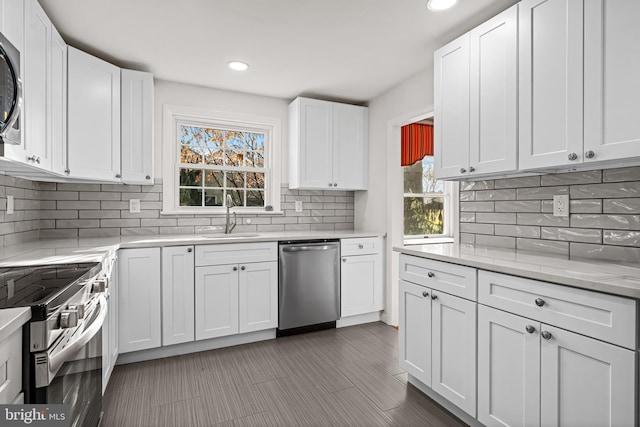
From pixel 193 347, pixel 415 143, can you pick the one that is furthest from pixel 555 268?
pixel 415 143

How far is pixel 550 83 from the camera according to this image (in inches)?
64.9

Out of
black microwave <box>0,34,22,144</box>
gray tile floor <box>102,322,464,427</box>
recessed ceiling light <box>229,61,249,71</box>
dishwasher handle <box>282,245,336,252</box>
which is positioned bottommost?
gray tile floor <box>102,322,464,427</box>

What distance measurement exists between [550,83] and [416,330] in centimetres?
154

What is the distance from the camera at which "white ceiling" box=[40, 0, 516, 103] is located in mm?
2014

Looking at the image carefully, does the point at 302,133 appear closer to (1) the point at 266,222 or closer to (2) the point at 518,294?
(1) the point at 266,222

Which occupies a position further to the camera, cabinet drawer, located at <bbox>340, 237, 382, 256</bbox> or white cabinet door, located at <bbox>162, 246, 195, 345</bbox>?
cabinet drawer, located at <bbox>340, 237, 382, 256</bbox>

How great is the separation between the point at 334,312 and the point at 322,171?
4.68ft

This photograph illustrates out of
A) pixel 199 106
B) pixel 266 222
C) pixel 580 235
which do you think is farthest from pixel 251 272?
pixel 580 235

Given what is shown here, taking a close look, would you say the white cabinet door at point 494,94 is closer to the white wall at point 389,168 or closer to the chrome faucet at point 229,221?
the white wall at point 389,168

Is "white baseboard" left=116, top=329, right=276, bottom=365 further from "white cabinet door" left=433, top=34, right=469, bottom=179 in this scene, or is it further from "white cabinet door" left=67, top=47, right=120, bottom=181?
"white cabinet door" left=433, top=34, right=469, bottom=179

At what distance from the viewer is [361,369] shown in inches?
97.0

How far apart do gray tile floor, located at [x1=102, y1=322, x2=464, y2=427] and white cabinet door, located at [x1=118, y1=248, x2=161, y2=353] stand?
0.21 meters

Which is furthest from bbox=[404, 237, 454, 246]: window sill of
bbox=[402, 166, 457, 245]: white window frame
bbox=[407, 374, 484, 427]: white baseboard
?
bbox=[407, 374, 484, 427]: white baseboard

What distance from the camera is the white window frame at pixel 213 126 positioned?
3.19 m
